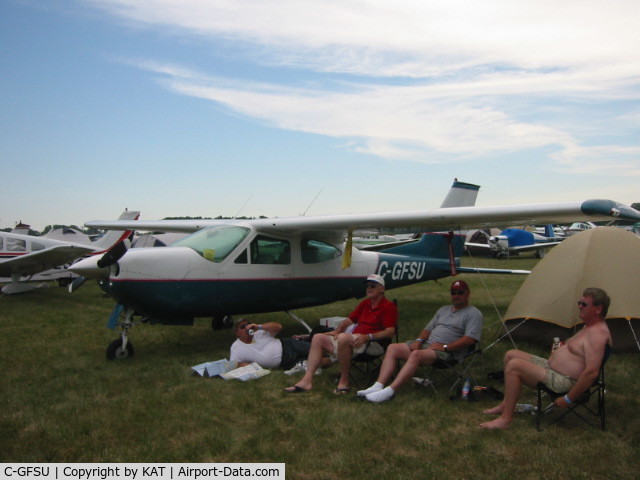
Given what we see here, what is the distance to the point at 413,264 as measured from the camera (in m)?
10.0

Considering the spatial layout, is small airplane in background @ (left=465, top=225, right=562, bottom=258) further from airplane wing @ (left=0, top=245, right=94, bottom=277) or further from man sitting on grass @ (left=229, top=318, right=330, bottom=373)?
man sitting on grass @ (left=229, top=318, right=330, bottom=373)

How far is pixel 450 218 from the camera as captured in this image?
22.2ft

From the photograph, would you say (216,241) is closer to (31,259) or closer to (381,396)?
(381,396)

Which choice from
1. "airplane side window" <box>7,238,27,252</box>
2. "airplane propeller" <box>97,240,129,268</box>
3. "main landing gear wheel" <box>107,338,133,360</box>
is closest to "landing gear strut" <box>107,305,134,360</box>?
"main landing gear wheel" <box>107,338,133,360</box>

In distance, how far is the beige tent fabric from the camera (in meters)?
6.19

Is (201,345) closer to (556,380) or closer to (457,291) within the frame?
(457,291)

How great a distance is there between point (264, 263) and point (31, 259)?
30.1ft

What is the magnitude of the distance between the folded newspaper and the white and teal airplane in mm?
1154

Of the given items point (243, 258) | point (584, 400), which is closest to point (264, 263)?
point (243, 258)

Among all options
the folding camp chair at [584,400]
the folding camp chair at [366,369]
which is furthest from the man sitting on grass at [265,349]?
the folding camp chair at [584,400]

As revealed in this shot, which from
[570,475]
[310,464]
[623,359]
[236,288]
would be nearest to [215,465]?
[310,464]

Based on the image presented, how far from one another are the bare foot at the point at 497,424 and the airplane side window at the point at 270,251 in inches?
168

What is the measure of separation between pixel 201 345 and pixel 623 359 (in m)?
5.70

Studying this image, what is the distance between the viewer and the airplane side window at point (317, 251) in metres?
8.27
